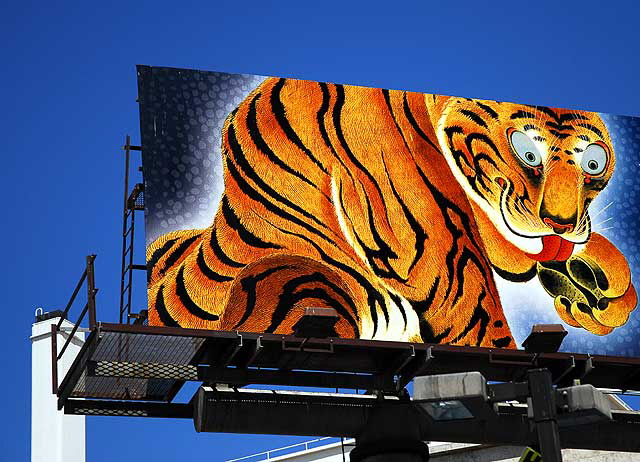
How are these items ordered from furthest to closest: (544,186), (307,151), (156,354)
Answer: (544,186) < (307,151) < (156,354)

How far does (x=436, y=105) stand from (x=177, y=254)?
4506mm

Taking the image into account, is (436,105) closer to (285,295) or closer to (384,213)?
(384,213)

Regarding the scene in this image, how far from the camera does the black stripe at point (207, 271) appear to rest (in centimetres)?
1430

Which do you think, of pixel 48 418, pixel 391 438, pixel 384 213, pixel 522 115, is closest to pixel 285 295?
pixel 384 213

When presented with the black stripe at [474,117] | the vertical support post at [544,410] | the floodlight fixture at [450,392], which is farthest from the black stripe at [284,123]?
the floodlight fixture at [450,392]

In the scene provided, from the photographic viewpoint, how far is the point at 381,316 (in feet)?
48.9

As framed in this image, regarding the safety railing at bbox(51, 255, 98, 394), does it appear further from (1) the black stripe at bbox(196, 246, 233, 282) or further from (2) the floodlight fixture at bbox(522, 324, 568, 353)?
(2) the floodlight fixture at bbox(522, 324, 568, 353)

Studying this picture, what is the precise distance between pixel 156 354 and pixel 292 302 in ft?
6.00

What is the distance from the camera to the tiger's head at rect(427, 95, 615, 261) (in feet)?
53.8

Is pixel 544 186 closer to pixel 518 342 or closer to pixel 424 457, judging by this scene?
pixel 518 342

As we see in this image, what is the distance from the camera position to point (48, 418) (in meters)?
21.8

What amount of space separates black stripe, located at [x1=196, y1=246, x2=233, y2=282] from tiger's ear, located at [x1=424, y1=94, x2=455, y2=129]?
155 inches

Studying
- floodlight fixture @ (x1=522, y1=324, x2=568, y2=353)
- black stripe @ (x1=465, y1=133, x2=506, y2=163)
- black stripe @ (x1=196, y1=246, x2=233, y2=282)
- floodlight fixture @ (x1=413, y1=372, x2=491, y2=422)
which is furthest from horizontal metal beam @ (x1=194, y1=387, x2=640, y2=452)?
floodlight fixture @ (x1=413, y1=372, x2=491, y2=422)

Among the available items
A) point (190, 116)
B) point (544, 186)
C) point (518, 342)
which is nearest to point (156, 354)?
point (190, 116)
